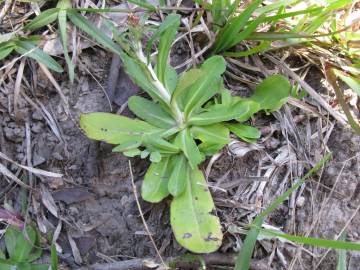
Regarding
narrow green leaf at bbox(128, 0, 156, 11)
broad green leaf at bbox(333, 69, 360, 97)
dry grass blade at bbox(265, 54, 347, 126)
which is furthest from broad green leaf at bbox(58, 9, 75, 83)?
broad green leaf at bbox(333, 69, 360, 97)

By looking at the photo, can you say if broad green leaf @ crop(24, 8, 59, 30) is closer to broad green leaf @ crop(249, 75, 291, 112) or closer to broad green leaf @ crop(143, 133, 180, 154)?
broad green leaf @ crop(143, 133, 180, 154)

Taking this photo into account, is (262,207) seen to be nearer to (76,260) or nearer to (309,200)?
(309,200)

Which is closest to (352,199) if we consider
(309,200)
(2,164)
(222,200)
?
(309,200)

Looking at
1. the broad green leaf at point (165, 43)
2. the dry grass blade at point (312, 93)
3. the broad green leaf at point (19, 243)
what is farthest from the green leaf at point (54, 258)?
the dry grass blade at point (312, 93)

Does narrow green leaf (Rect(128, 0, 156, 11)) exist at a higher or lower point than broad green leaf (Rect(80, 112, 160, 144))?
higher

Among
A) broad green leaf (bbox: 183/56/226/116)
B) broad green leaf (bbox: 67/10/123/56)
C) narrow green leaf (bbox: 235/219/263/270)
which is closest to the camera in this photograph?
narrow green leaf (bbox: 235/219/263/270)

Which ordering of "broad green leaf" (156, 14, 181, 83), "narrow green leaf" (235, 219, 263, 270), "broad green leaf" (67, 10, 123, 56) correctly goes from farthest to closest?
"broad green leaf" (67, 10, 123, 56), "broad green leaf" (156, 14, 181, 83), "narrow green leaf" (235, 219, 263, 270)
